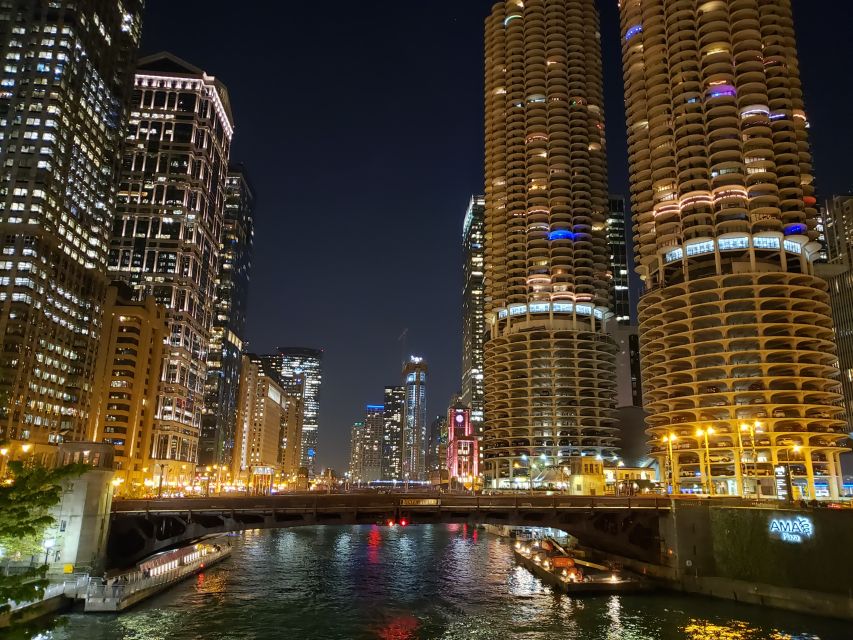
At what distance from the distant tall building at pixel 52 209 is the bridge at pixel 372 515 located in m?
91.1

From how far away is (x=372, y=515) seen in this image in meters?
69.9

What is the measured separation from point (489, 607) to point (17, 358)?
13100 cm

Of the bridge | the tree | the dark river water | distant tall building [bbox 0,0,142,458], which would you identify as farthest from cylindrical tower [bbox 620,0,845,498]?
distant tall building [bbox 0,0,142,458]

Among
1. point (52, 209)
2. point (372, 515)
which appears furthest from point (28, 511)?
point (52, 209)

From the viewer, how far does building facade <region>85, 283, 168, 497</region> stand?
588 ft

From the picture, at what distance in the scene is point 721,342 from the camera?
141750 millimetres

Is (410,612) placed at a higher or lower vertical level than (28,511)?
lower

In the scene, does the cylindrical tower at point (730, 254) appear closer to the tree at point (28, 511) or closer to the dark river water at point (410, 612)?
the dark river water at point (410, 612)

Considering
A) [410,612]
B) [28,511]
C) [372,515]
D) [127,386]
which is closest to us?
[28,511]

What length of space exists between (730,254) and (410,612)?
121 metres

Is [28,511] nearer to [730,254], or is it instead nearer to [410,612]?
[410,612]

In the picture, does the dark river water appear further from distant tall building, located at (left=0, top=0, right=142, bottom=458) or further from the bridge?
distant tall building, located at (left=0, top=0, right=142, bottom=458)

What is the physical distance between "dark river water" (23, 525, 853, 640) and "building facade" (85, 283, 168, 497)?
10684 cm

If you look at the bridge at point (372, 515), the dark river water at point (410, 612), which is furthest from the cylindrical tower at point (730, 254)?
the dark river water at point (410, 612)
